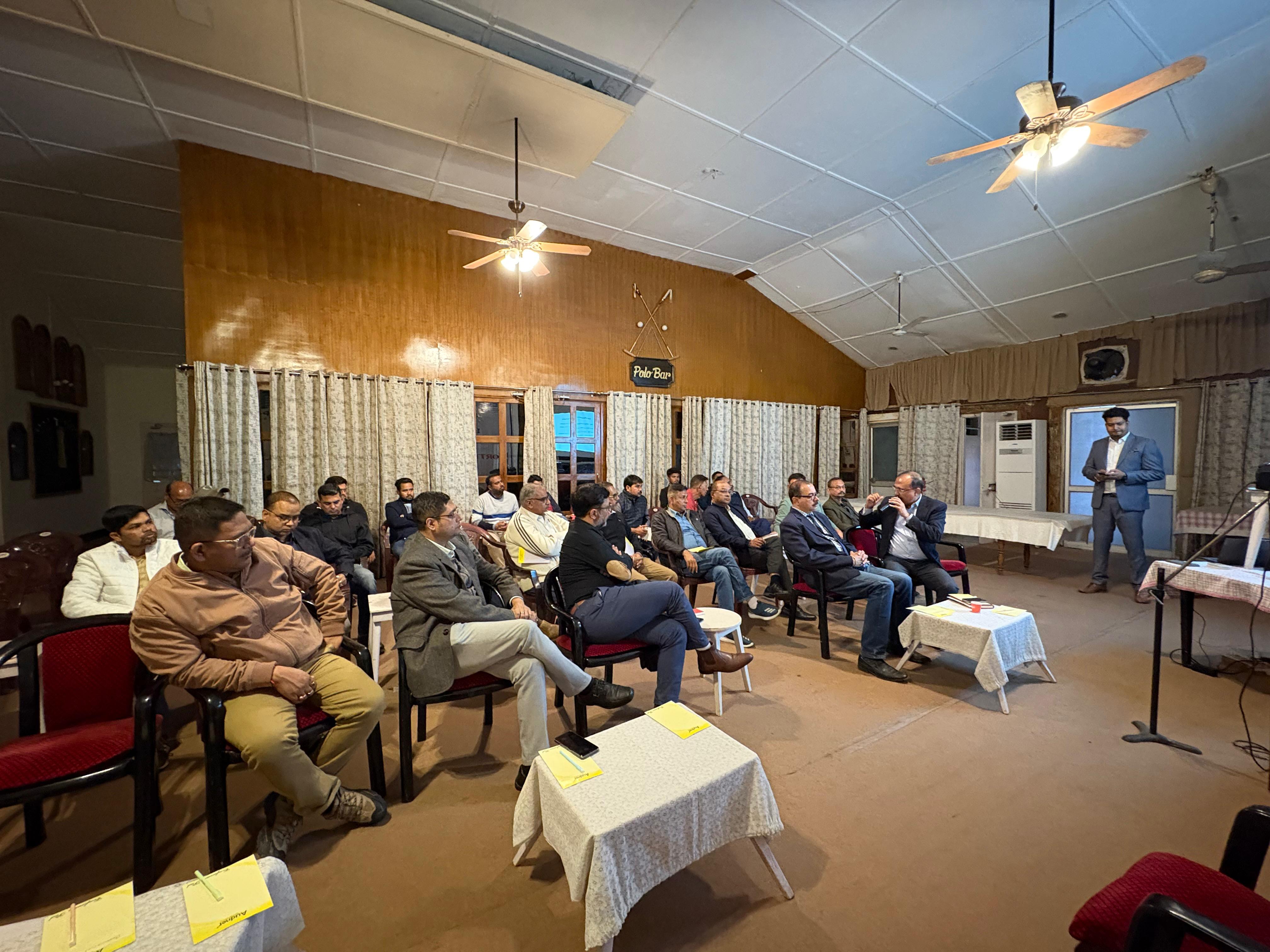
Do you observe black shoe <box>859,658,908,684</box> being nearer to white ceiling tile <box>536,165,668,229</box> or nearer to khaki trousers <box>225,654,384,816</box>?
khaki trousers <box>225,654,384,816</box>

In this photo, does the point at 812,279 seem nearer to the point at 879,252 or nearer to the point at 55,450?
the point at 879,252

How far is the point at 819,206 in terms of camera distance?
18.4ft

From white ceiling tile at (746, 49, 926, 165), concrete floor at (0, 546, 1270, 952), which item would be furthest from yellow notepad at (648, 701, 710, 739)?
white ceiling tile at (746, 49, 926, 165)

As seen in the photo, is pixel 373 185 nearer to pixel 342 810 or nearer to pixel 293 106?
pixel 293 106

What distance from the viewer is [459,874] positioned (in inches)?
66.5

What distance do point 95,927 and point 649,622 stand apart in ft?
6.23

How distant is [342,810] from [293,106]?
4.96 metres

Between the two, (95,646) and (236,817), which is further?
(236,817)

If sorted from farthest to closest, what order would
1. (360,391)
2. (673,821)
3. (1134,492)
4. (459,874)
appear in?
(360,391) < (1134,492) < (459,874) < (673,821)

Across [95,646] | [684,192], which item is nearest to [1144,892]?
[95,646]

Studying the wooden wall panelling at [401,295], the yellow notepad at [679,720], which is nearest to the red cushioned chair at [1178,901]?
the yellow notepad at [679,720]

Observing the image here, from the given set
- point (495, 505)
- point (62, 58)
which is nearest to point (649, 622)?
point (495, 505)

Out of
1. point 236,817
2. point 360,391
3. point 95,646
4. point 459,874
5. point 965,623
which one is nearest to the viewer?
point 459,874

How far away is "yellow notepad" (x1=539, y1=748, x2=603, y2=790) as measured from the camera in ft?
4.74
